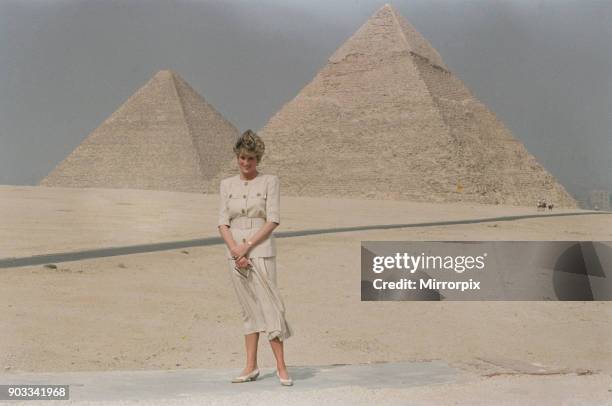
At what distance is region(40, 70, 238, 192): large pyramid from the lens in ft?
238

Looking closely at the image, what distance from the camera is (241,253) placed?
397cm

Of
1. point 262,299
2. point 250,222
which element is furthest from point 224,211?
point 262,299

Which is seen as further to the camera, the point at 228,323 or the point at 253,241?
the point at 228,323

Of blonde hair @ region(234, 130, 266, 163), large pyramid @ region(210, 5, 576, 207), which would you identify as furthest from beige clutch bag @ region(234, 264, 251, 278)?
large pyramid @ region(210, 5, 576, 207)

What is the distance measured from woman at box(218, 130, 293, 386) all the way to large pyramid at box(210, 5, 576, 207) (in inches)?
1965

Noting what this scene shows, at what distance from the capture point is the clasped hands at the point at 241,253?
3.97 metres

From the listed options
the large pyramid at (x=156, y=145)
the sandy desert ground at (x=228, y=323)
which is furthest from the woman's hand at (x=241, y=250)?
the large pyramid at (x=156, y=145)

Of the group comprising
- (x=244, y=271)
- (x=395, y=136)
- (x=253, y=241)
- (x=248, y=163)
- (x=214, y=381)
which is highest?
(x=395, y=136)

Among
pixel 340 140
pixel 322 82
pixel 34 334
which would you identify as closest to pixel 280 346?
pixel 34 334

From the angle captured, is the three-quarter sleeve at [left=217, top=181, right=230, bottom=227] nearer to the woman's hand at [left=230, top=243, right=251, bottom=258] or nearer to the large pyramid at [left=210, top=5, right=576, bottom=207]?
the woman's hand at [left=230, top=243, right=251, bottom=258]

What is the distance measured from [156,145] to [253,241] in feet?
241

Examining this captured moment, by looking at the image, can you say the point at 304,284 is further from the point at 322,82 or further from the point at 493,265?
the point at 322,82

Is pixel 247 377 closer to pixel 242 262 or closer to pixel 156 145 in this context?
pixel 242 262

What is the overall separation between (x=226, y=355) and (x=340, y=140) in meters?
58.7
